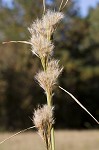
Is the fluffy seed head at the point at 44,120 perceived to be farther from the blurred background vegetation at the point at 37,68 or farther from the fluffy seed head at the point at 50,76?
the blurred background vegetation at the point at 37,68

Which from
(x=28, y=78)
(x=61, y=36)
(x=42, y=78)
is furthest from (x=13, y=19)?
(x=42, y=78)

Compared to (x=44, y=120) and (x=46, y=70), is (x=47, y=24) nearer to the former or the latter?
(x=46, y=70)

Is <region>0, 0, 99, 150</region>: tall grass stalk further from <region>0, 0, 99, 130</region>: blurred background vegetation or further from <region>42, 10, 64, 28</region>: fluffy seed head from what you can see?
<region>0, 0, 99, 130</region>: blurred background vegetation

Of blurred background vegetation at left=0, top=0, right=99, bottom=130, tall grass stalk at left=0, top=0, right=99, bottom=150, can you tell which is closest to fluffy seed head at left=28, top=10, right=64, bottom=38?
tall grass stalk at left=0, top=0, right=99, bottom=150

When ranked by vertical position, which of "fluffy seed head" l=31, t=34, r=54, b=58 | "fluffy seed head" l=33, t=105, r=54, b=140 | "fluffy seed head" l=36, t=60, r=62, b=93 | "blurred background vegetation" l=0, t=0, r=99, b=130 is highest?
"blurred background vegetation" l=0, t=0, r=99, b=130

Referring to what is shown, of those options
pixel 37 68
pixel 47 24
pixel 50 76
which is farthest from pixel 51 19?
pixel 37 68

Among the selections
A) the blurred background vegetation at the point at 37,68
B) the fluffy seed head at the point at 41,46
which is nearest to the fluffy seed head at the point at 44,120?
the fluffy seed head at the point at 41,46

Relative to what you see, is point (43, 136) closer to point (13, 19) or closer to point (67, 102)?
point (67, 102)
